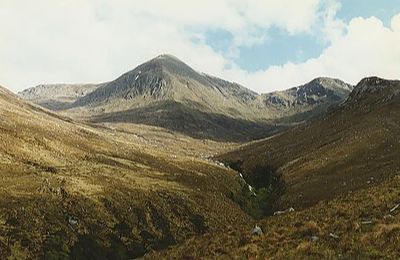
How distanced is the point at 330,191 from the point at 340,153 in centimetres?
2307

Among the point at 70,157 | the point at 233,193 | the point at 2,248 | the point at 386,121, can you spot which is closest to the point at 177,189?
the point at 233,193

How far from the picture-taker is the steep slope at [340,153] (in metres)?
57.6

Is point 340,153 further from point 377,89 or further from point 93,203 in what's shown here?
point 377,89

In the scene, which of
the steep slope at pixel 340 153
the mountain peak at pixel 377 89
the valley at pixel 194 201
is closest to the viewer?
the valley at pixel 194 201

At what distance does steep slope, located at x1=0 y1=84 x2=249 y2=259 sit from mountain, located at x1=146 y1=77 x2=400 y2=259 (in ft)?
24.7

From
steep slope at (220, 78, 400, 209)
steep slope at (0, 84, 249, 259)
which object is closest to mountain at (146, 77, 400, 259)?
steep slope at (220, 78, 400, 209)

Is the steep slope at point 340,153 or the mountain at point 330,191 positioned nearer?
the mountain at point 330,191

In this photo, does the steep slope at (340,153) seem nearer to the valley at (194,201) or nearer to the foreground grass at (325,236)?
the valley at (194,201)

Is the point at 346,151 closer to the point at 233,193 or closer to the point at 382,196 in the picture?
the point at 233,193

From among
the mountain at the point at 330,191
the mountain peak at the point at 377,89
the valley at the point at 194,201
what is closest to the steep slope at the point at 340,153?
the mountain peak at the point at 377,89

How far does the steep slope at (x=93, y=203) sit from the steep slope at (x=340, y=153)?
10.3 metres

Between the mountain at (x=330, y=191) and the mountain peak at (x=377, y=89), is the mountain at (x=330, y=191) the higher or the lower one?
the lower one

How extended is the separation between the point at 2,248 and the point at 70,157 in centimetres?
3460

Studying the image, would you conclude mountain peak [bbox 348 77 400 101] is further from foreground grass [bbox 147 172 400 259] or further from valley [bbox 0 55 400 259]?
foreground grass [bbox 147 172 400 259]
